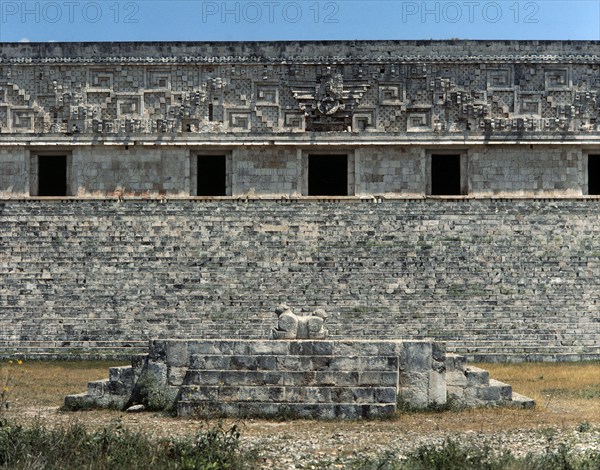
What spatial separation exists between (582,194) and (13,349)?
1048cm

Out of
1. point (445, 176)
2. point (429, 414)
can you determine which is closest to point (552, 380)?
point (429, 414)

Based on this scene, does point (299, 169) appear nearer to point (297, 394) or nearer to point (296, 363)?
point (296, 363)

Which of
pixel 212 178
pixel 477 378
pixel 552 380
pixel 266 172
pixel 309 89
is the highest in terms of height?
pixel 309 89

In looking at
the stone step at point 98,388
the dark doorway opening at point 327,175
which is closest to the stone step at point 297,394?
the stone step at point 98,388

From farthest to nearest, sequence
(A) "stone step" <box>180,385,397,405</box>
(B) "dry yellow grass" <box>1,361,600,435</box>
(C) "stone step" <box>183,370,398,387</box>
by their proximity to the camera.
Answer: (C) "stone step" <box>183,370,398,387</box> → (A) "stone step" <box>180,385,397,405</box> → (B) "dry yellow grass" <box>1,361,600,435</box>

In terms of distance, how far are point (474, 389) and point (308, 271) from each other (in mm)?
6957

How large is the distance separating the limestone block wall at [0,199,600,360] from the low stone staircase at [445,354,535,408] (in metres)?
5.73

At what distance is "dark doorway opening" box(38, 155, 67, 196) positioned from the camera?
62.9 ft

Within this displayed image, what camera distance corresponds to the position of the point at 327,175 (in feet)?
62.6

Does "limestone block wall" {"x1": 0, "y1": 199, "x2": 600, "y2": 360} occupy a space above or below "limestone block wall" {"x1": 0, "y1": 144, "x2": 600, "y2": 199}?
below

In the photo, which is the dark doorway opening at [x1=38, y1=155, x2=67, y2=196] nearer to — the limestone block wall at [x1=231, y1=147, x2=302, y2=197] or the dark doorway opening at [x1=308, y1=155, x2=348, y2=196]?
the limestone block wall at [x1=231, y1=147, x2=302, y2=197]

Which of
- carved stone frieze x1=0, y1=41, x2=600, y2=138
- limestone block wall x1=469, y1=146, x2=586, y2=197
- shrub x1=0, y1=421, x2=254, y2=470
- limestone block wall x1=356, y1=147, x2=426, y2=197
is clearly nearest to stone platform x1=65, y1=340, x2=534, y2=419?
shrub x1=0, y1=421, x2=254, y2=470

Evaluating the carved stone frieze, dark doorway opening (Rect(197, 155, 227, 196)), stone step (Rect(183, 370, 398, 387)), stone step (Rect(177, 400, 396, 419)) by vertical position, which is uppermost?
the carved stone frieze

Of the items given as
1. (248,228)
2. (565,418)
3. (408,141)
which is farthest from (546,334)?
(565,418)
